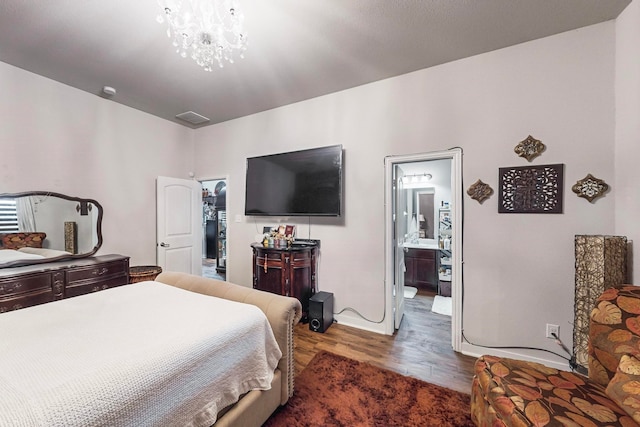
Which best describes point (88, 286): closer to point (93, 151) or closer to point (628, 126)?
point (93, 151)

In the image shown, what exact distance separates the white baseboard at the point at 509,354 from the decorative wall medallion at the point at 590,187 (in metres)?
1.40

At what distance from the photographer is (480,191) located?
93.4 inches

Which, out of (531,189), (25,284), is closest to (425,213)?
(531,189)

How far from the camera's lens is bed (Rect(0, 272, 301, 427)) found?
829mm

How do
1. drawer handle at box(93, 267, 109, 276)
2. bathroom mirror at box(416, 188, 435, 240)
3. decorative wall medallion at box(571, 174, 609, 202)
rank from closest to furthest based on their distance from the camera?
decorative wall medallion at box(571, 174, 609, 202)
drawer handle at box(93, 267, 109, 276)
bathroom mirror at box(416, 188, 435, 240)

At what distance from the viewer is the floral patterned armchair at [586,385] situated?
107 centimetres

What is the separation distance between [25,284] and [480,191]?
441 cm

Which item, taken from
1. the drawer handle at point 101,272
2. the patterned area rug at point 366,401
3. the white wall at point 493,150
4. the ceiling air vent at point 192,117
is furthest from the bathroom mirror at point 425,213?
the drawer handle at point 101,272

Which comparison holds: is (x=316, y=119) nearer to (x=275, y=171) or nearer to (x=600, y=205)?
(x=275, y=171)

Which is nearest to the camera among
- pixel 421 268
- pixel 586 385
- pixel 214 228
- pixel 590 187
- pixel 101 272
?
pixel 586 385

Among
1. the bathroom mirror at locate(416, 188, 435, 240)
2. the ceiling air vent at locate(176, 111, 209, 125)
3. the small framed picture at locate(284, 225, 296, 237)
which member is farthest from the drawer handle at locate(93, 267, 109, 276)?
the bathroom mirror at locate(416, 188, 435, 240)

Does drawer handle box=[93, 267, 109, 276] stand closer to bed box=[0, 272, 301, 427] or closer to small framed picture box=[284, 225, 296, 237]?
bed box=[0, 272, 301, 427]

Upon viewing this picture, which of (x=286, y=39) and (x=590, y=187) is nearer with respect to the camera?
(x=590, y=187)

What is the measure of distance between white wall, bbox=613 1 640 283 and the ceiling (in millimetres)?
188
